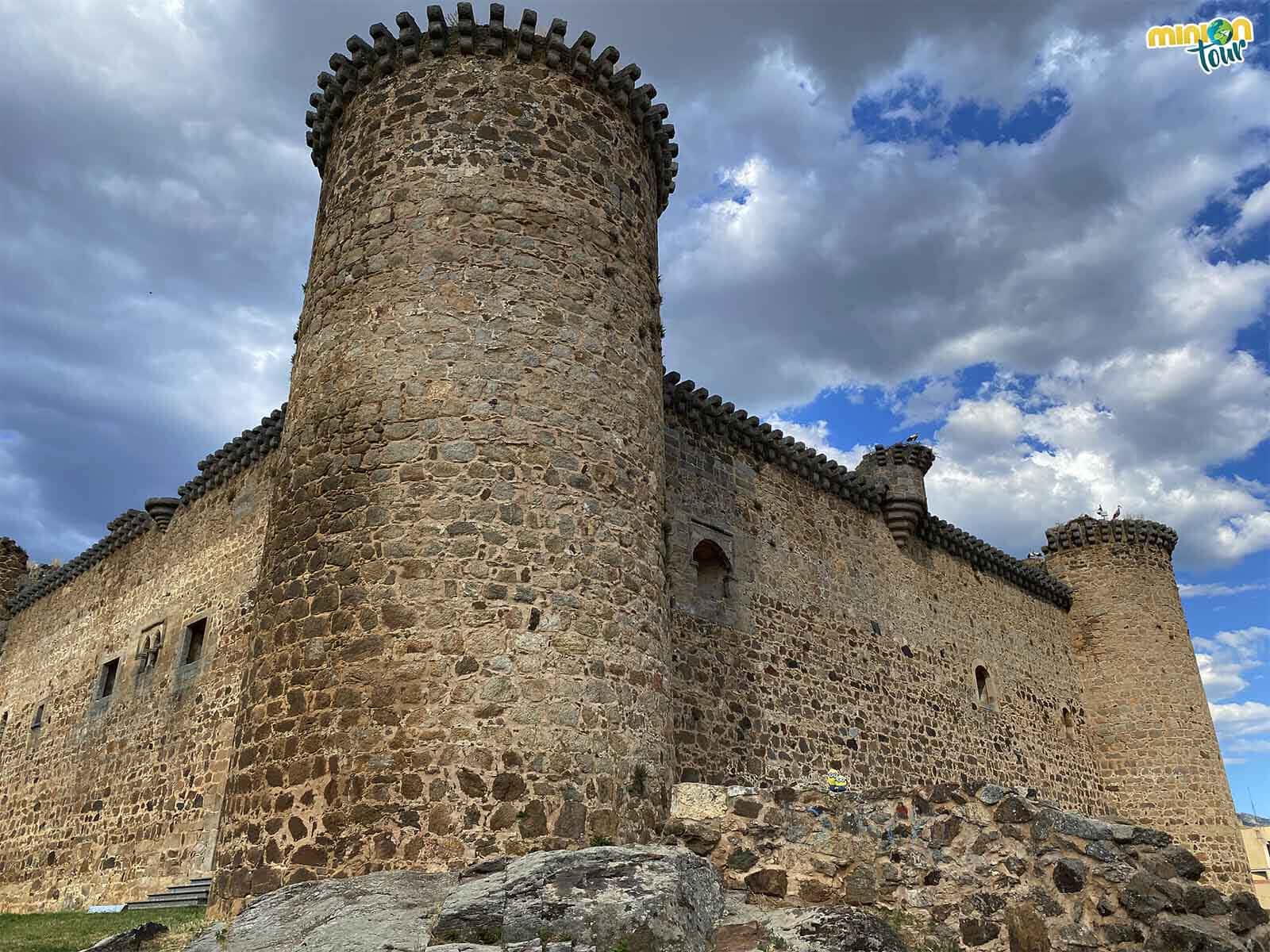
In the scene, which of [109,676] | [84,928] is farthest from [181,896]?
[109,676]

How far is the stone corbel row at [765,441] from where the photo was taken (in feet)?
41.0

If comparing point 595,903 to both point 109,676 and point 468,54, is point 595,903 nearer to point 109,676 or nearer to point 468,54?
point 468,54

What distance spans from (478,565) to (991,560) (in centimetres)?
1437

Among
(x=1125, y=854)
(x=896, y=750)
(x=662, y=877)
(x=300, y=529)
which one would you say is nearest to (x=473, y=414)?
(x=300, y=529)

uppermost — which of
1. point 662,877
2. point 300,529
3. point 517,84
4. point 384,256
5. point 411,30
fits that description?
point 411,30

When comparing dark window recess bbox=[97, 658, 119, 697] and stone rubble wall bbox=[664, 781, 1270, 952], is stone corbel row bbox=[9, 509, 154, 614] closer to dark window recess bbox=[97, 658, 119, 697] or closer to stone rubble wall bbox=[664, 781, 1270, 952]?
dark window recess bbox=[97, 658, 119, 697]

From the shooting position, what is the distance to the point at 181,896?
1123cm

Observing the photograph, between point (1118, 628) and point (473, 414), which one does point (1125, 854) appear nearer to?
point (473, 414)

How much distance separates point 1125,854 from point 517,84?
7.54 metres

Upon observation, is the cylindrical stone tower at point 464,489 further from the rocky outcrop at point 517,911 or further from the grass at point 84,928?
the rocky outcrop at point 517,911

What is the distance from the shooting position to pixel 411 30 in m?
8.63

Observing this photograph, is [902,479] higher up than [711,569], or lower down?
higher up

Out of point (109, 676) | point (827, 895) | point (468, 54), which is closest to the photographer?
point (827, 895)

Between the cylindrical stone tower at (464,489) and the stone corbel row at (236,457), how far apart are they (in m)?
5.02
